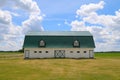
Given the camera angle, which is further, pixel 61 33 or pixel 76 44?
pixel 61 33

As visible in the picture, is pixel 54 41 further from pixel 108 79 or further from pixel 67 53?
pixel 108 79

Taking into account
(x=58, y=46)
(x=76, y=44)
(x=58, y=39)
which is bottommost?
(x=58, y=46)

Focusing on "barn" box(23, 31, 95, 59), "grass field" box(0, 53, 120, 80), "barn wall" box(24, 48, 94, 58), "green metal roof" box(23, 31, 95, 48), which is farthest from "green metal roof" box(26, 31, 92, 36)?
"grass field" box(0, 53, 120, 80)

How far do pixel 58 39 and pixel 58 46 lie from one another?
2589 millimetres

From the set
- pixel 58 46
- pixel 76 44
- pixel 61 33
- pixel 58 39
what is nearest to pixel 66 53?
pixel 58 46

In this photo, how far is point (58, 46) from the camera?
6750cm

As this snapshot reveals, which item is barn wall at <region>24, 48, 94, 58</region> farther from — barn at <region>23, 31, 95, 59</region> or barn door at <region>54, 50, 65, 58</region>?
barn door at <region>54, 50, 65, 58</region>

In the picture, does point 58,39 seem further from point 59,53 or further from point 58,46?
point 59,53

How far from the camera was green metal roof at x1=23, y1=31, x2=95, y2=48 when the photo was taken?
67.4 meters

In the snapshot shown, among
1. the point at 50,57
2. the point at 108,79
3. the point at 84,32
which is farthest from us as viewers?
the point at 84,32

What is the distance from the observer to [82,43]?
2670 inches

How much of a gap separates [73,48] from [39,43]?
838cm

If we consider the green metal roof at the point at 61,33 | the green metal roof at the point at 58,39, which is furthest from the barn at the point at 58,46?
the green metal roof at the point at 61,33

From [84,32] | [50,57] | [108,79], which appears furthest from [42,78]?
[84,32]
